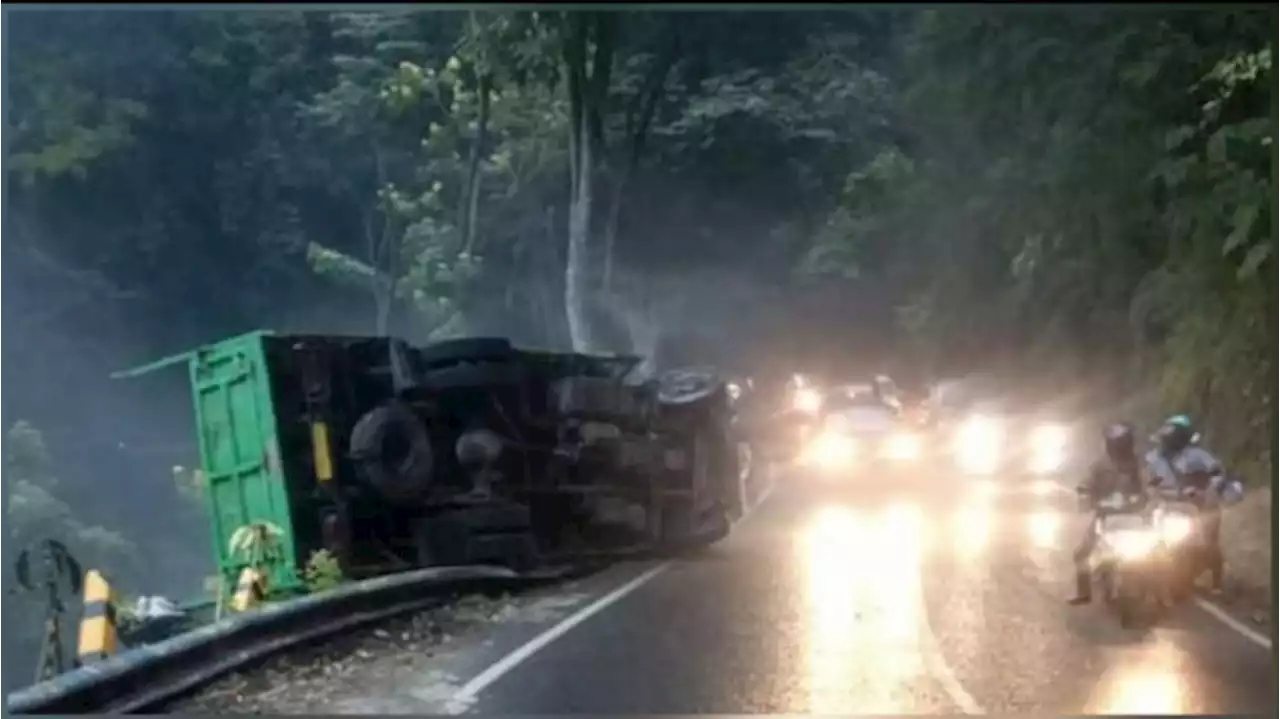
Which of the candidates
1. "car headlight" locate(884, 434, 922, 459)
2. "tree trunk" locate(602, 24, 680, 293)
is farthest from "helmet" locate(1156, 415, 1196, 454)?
"tree trunk" locate(602, 24, 680, 293)

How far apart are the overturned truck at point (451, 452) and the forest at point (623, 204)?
7 centimetres

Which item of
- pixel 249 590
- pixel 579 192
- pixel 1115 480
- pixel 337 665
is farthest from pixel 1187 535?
pixel 249 590

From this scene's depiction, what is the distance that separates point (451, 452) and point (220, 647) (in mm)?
752

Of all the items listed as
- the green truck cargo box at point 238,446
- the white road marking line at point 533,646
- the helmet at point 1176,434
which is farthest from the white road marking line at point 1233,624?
the green truck cargo box at point 238,446

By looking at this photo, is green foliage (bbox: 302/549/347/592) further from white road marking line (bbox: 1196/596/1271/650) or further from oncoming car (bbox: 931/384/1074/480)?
white road marking line (bbox: 1196/596/1271/650)

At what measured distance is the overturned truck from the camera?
4828 millimetres

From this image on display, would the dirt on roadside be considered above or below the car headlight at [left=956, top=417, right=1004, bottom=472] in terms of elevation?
below

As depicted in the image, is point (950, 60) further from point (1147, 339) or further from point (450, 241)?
point (450, 241)

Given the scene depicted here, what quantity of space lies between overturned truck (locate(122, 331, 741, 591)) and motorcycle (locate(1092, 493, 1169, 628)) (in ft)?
3.05

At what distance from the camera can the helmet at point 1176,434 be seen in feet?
15.8

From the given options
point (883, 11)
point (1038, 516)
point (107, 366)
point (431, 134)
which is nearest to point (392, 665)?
point (107, 366)

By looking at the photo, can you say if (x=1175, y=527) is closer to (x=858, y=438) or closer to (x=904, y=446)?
(x=904, y=446)

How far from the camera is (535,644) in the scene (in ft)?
15.6

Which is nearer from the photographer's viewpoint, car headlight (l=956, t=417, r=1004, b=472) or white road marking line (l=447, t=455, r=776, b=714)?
white road marking line (l=447, t=455, r=776, b=714)
